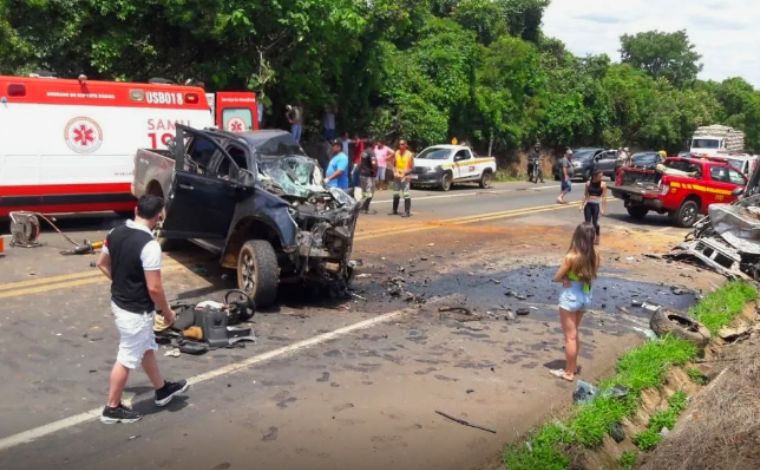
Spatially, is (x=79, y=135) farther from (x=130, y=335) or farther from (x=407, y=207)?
(x=130, y=335)

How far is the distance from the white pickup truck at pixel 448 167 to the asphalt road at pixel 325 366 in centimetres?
1426

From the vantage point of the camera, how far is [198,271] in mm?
10758

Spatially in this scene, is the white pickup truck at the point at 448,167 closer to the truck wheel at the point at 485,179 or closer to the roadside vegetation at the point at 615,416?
the truck wheel at the point at 485,179

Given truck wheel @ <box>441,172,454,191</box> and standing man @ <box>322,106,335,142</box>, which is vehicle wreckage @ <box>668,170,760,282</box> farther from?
standing man @ <box>322,106,335,142</box>

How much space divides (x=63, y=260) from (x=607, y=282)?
8.11 m

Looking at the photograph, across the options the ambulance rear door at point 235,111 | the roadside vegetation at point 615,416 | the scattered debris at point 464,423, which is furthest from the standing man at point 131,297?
the ambulance rear door at point 235,111

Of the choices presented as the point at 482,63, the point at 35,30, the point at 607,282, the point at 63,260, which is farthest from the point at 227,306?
the point at 482,63

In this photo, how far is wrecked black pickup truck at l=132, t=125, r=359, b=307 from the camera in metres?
8.84

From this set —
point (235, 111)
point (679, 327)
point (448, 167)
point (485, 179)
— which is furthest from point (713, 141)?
point (679, 327)

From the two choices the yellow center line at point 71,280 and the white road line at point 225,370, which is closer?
the white road line at point 225,370

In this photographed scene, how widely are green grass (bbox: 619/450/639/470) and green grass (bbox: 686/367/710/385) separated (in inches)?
87.5

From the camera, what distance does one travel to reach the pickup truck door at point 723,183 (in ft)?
63.9

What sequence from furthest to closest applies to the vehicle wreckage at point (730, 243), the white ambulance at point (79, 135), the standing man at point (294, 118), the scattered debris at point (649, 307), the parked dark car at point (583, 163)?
the parked dark car at point (583, 163) < the standing man at point (294, 118) < the vehicle wreckage at point (730, 243) < the white ambulance at point (79, 135) < the scattered debris at point (649, 307)

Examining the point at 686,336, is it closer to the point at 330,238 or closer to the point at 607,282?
the point at 607,282
